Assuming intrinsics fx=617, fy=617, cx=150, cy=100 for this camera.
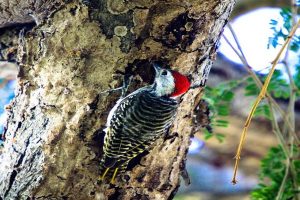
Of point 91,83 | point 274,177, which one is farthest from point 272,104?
point 91,83

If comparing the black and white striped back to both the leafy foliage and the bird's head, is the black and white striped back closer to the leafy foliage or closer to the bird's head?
the bird's head

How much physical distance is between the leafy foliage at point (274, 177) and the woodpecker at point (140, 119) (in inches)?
26.2

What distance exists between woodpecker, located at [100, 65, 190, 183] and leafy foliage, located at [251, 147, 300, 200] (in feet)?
2.18

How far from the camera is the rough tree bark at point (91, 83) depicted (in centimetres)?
209

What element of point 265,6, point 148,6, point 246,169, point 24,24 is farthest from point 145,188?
point 246,169

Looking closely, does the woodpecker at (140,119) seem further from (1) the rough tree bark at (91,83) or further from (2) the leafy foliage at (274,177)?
(2) the leafy foliage at (274,177)

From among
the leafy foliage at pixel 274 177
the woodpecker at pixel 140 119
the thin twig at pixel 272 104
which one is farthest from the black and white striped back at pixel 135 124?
the leafy foliage at pixel 274 177

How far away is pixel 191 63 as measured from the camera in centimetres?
212

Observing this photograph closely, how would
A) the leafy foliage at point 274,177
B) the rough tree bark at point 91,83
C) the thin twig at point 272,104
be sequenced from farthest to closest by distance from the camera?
the leafy foliage at point 274,177 < the thin twig at point 272,104 < the rough tree bark at point 91,83

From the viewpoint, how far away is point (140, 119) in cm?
226

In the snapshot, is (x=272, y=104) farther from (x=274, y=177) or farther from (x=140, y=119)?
(x=140, y=119)

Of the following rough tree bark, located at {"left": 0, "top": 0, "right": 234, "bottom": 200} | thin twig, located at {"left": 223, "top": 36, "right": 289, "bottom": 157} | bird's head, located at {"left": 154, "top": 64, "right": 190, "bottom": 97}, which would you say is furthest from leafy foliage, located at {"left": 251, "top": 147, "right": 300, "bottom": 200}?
bird's head, located at {"left": 154, "top": 64, "right": 190, "bottom": 97}

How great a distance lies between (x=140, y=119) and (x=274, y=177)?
86 centimetres

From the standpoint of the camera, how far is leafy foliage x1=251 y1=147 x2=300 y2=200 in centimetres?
267
